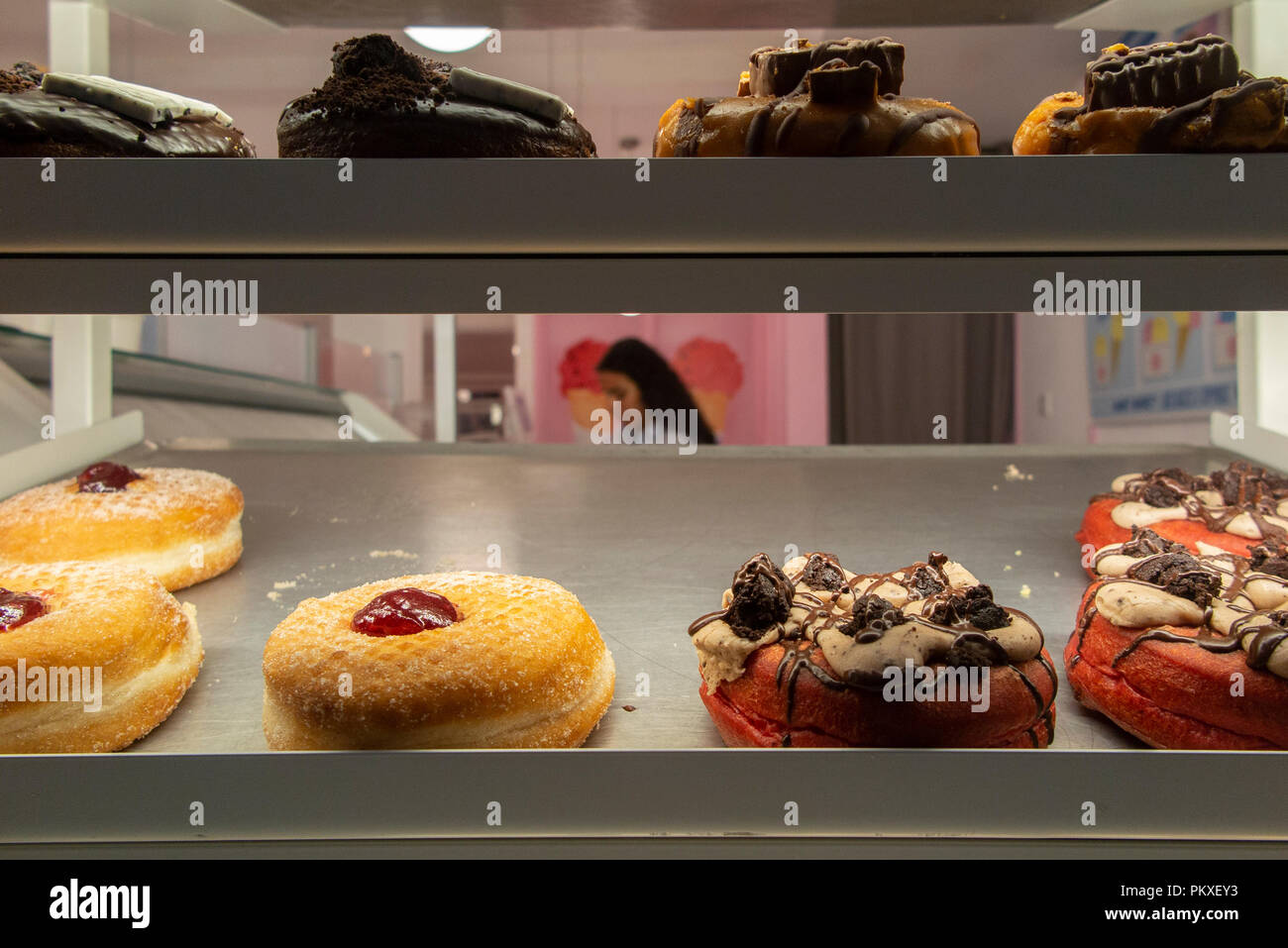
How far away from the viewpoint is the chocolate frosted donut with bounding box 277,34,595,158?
1016mm

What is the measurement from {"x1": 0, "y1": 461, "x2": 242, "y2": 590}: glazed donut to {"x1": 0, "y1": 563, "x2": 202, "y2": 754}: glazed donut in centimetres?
28

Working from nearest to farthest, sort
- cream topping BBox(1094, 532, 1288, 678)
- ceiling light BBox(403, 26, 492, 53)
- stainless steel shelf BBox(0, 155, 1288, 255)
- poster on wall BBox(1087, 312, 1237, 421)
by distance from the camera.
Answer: stainless steel shelf BBox(0, 155, 1288, 255)
cream topping BBox(1094, 532, 1288, 678)
ceiling light BBox(403, 26, 492, 53)
poster on wall BBox(1087, 312, 1237, 421)

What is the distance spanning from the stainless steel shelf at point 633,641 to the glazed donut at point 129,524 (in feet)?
0.27

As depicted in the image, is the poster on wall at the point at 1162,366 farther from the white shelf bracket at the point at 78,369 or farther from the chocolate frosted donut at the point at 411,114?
the white shelf bracket at the point at 78,369

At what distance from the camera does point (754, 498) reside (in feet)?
6.95

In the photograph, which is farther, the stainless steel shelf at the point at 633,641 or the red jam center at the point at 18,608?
the red jam center at the point at 18,608

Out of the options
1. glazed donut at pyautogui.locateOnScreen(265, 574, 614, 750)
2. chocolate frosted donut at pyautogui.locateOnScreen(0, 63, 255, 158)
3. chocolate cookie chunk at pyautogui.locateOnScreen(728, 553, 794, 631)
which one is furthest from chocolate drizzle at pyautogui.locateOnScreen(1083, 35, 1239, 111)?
chocolate frosted donut at pyautogui.locateOnScreen(0, 63, 255, 158)

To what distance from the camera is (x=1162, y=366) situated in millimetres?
4520

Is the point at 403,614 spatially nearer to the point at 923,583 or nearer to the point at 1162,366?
the point at 923,583

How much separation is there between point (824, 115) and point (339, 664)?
0.93m

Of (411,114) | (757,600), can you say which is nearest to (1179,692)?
(757,600)

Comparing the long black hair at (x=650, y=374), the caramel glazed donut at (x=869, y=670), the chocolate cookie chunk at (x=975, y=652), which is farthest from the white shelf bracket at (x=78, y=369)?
the long black hair at (x=650, y=374)

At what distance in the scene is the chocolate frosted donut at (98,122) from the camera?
1010 mm

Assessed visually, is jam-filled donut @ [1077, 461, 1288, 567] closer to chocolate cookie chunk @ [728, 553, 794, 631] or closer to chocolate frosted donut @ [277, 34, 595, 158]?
chocolate cookie chunk @ [728, 553, 794, 631]
